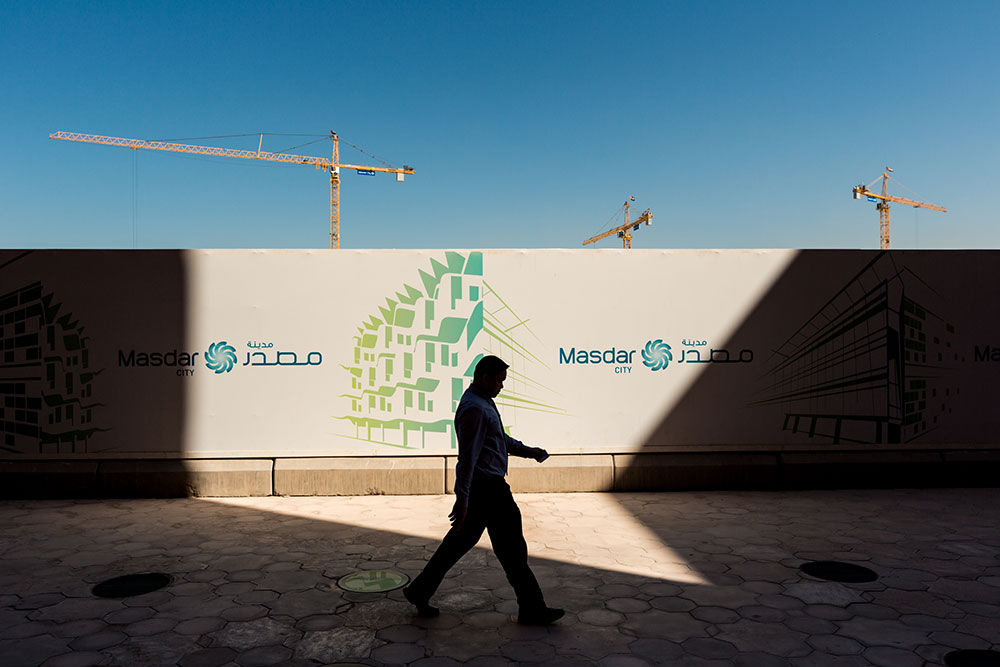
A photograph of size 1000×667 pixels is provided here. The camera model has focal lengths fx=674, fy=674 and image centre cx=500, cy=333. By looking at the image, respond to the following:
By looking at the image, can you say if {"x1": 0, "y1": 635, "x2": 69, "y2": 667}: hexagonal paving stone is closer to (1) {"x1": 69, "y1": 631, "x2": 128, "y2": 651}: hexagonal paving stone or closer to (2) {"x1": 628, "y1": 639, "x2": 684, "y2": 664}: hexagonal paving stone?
(1) {"x1": 69, "y1": 631, "x2": 128, "y2": 651}: hexagonal paving stone

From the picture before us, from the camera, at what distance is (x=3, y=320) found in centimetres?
787

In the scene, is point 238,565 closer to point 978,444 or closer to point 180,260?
point 180,260

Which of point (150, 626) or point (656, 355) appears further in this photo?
point (656, 355)

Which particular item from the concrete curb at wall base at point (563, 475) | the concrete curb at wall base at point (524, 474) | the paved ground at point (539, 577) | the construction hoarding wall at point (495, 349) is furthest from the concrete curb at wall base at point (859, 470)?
the concrete curb at wall base at point (563, 475)

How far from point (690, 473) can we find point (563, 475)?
1550 mm

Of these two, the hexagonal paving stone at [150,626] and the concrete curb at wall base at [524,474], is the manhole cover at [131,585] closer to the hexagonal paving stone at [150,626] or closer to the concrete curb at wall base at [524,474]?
the hexagonal paving stone at [150,626]

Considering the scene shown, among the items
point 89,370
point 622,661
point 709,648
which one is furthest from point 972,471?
point 89,370

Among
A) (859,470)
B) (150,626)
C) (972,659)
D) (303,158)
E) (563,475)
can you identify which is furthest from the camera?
(303,158)

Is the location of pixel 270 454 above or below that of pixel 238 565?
above

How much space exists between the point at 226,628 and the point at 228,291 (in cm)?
463

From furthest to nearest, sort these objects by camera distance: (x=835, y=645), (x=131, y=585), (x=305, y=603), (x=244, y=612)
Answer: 1. (x=131, y=585)
2. (x=305, y=603)
3. (x=244, y=612)
4. (x=835, y=645)

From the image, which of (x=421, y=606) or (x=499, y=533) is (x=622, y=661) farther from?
(x=421, y=606)

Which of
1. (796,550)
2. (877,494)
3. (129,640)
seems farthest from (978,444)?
(129,640)

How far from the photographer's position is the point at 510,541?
4.20m
